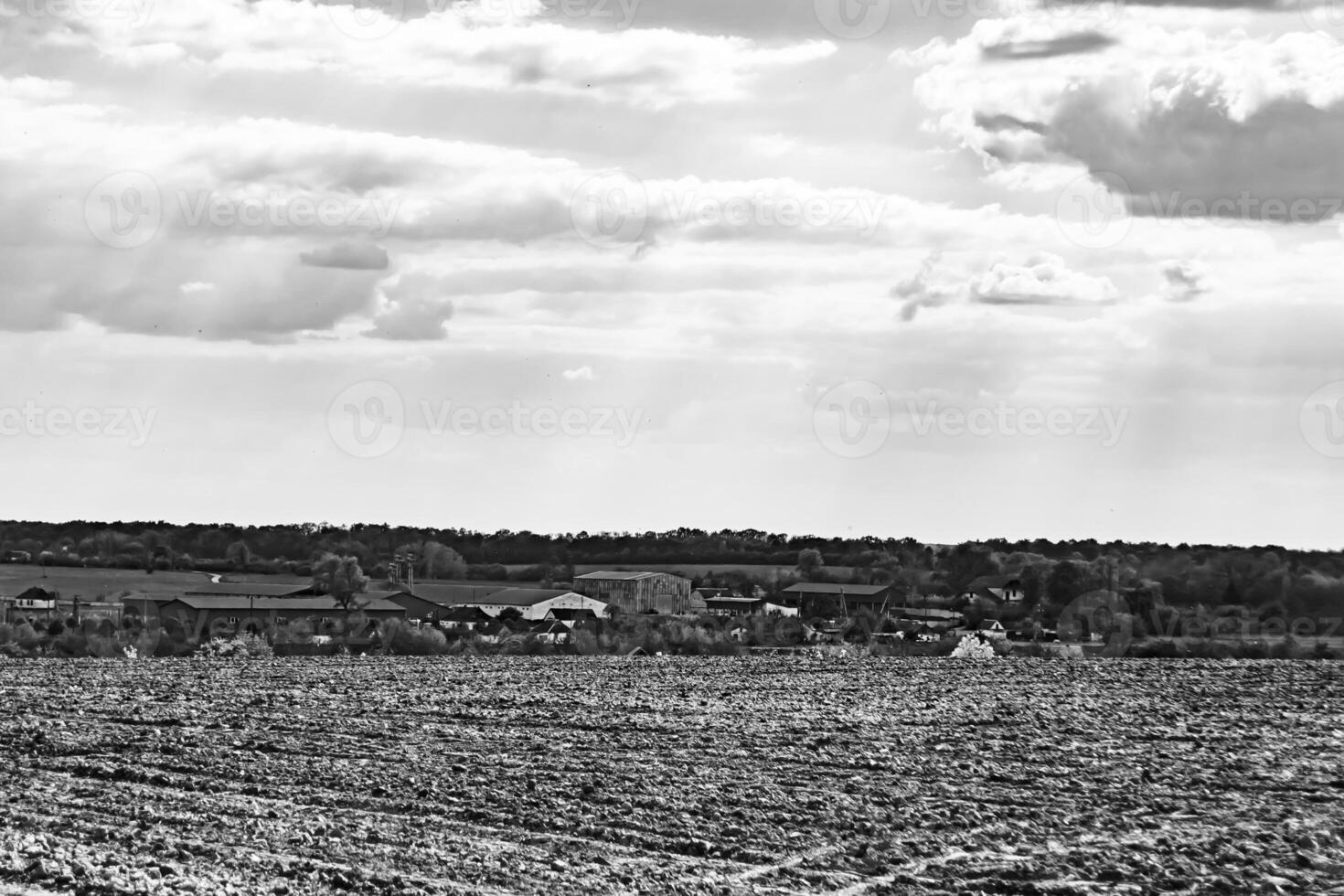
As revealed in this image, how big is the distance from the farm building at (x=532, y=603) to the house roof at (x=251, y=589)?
11.1 meters

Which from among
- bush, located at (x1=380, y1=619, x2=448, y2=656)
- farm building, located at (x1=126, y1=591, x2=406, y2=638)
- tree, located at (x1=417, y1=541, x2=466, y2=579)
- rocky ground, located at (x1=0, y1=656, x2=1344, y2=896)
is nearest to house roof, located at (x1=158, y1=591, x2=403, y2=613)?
farm building, located at (x1=126, y1=591, x2=406, y2=638)

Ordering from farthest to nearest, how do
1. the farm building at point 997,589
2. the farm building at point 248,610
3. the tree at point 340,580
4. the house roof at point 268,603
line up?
1. the farm building at point 997,589
2. the tree at point 340,580
3. the house roof at point 268,603
4. the farm building at point 248,610

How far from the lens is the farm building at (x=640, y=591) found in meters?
109

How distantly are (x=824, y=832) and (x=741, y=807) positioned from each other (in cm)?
182

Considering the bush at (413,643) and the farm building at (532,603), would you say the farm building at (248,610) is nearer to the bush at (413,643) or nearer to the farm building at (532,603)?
the farm building at (532,603)

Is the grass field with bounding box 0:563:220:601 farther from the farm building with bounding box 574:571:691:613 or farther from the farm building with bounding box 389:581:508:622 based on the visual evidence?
the farm building with bounding box 574:571:691:613

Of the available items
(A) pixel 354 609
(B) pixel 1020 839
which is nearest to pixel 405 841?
(B) pixel 1020 839

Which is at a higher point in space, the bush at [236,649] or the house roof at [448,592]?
the house roof at [448,592]

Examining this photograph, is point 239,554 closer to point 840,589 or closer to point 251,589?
point 251,589

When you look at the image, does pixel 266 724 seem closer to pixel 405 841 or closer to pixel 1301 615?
pixel 405 841

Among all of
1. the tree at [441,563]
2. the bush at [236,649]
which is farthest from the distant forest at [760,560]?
the bush at [236,649]

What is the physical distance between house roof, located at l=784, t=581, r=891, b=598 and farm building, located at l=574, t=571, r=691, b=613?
7851mm

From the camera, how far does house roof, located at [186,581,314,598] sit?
9188 cm

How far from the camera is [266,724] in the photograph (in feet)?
94.3
